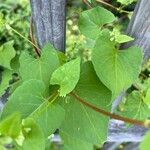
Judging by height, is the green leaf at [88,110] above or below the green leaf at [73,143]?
above

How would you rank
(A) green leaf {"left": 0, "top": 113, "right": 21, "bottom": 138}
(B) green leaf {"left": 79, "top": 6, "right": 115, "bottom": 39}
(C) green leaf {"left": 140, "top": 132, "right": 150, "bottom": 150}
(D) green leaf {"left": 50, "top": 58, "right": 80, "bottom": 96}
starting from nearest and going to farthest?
(C) green leaf {"left": 140, "top": 132, "right": 150, "bottom": 150}
(A) green leaf {"left": 0, "top": 113, "right": 21, "bottom": 138}
(D) green leaf {"left": 50, "top": 58, "right": 80, "bottom": 96}
(B) green leaf {"left": 79, "top": 6, "right": 115, "bottom": 39}

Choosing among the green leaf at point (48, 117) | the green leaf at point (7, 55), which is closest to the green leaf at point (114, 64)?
the green leaf at point (48, 117)

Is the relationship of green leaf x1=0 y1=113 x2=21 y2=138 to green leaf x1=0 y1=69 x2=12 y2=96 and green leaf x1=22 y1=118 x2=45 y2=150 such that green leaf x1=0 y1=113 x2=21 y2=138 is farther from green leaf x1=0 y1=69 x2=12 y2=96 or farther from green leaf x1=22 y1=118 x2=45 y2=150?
green leaf x1=0 y1=69 x2=12 y2=96

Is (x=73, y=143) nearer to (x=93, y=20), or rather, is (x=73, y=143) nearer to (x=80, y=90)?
(x=80, y=90)

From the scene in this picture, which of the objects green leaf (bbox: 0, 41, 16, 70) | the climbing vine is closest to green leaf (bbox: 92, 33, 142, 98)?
the climbing vine

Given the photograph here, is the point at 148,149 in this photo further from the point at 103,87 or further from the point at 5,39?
the point at 5,39

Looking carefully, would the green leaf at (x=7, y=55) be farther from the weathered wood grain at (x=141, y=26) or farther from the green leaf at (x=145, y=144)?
the green leaf at (x=145, y=144)
